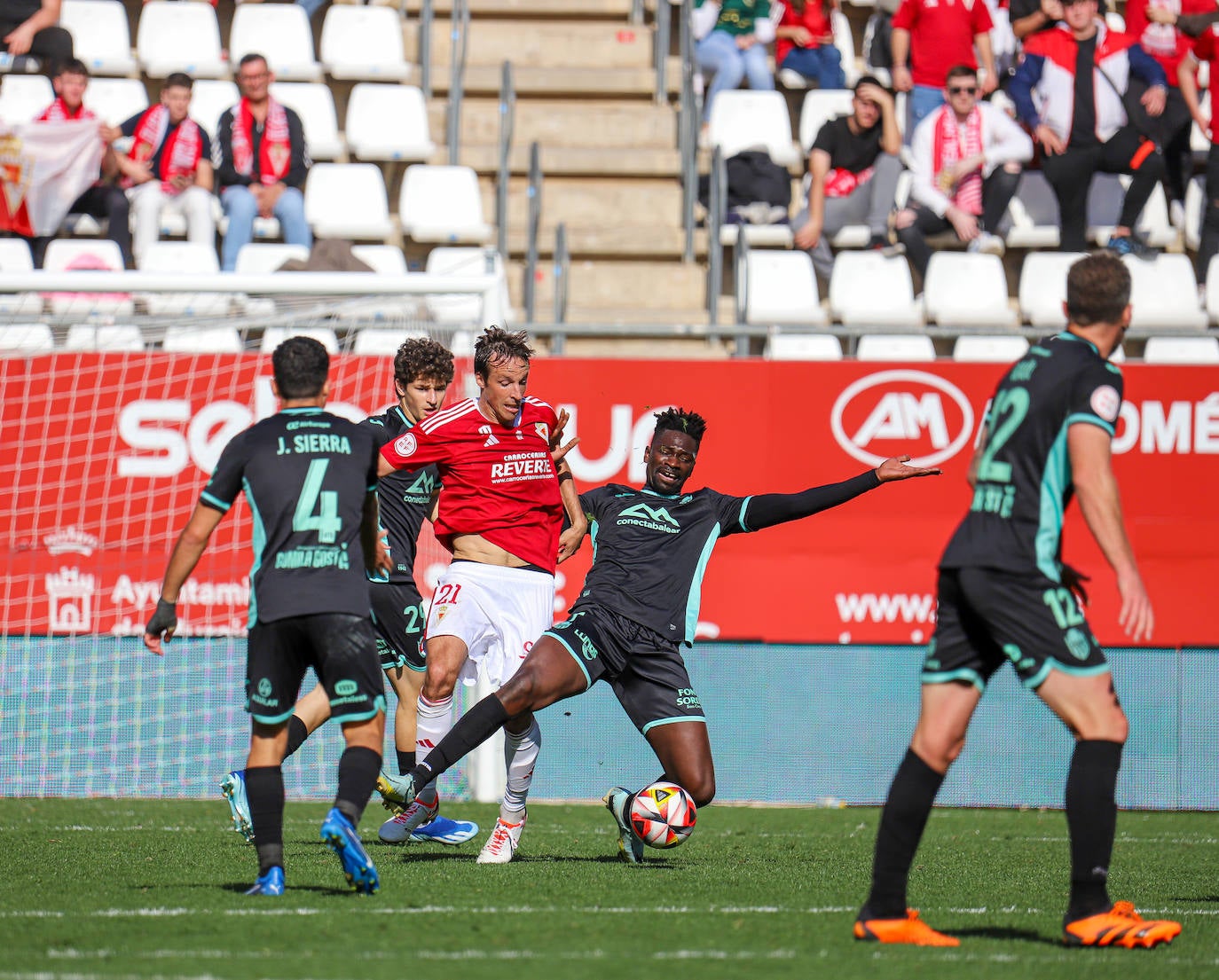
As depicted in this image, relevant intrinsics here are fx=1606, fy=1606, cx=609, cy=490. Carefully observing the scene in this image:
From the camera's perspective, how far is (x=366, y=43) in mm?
15742

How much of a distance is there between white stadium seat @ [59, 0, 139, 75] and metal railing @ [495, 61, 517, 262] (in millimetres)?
3513

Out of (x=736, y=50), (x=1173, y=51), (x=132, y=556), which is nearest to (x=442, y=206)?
(x=736, y=50)

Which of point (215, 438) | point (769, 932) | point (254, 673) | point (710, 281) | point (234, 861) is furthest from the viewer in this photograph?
point (710, 281)

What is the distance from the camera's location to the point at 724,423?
1173 centimetres

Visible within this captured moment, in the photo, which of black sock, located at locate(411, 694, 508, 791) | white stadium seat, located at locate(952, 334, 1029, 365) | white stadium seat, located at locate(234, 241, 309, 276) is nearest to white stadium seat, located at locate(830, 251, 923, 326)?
white stadium seat, located at locate(952, 334, 1029, 365)

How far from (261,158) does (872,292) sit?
17.6 feet

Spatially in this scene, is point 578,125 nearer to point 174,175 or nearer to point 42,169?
point 174,175

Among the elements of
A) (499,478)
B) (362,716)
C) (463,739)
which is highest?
(499,478)

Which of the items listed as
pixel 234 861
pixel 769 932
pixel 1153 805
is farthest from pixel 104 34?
pixel 769 932

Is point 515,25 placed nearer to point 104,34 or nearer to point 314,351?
point 104,34

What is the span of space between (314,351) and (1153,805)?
8.01m

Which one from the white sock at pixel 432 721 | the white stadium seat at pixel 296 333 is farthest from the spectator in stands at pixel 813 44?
the white sock at pixel 432 721

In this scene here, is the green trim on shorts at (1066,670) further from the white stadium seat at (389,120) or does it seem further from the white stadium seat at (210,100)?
the white stadium seat at (210,100)

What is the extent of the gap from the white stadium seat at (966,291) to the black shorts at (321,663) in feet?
29.0
